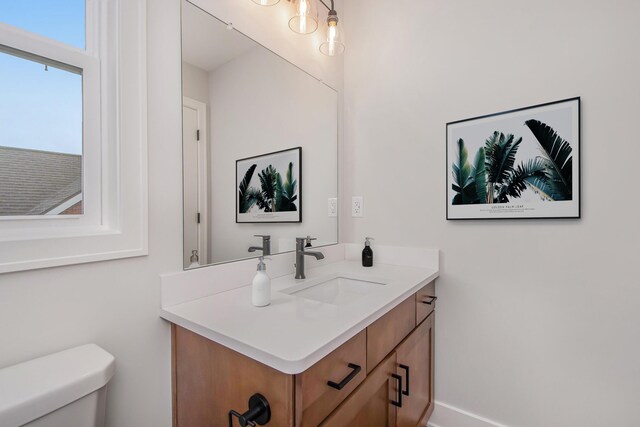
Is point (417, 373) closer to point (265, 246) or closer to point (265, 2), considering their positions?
point (265, 246)

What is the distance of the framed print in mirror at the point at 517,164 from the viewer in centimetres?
127

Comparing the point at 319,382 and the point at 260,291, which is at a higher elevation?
the point at 260,291

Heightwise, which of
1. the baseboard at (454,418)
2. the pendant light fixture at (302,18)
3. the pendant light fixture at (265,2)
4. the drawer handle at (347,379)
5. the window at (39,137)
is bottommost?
the baseboard at (454,418)

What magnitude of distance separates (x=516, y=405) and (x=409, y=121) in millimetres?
1525

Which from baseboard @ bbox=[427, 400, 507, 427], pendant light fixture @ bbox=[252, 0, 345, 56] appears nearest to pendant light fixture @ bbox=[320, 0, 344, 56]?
pendant light fixture @ bbox=[252, 0, 345, 56]

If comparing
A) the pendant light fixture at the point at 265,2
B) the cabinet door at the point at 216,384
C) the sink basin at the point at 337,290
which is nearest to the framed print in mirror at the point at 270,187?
the sink basin at the point at 337,290

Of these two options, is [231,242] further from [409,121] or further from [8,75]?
[409,121]

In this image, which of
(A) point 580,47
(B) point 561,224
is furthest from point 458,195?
(A) point 580,47

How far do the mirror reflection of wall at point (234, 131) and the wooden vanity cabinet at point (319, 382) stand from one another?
37 cm

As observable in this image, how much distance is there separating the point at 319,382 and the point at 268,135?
1.12 m

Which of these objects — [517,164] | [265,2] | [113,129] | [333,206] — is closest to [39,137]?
[113,129]

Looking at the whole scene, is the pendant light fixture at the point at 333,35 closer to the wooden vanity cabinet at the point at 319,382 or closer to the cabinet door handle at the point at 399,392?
the wooden vanity cabinet at the point at 319,382

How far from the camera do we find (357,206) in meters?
1.88

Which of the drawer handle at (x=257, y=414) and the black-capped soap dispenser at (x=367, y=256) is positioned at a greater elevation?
the black-capped soap dispenser at (x=367, y=256)
